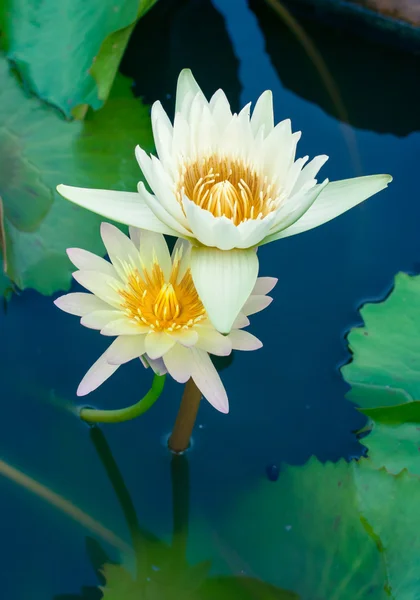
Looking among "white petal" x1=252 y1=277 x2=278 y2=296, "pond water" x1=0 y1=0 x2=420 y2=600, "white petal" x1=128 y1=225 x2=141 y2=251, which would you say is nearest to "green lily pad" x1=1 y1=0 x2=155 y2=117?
"pond water" x1=0 y1=0 x2=420 y2=600

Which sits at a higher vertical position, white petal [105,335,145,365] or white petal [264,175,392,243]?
white petal [264,175,392,243]

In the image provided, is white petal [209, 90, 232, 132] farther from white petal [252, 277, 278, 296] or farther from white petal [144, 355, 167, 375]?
white petal [144, 355, 167, 375]

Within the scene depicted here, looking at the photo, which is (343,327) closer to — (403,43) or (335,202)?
(335,202)

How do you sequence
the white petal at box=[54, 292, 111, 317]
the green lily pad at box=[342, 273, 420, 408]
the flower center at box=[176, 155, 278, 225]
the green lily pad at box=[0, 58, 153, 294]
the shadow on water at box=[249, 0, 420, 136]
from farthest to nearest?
the shadow on water at box=[249, 0, 420, 136]
the green lily pad at box=[0, 58, 153, 294]
the green lily pad at box=[342, 273, 420, 408]
the white petal at box=[54, 292, 111, 317]
the flower center at box=[176, 155, 278, 225]

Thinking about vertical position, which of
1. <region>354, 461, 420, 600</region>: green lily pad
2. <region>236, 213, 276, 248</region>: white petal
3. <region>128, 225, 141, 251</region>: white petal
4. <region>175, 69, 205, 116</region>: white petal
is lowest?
<region>354, 461, 420, 600</region>: green lily pad

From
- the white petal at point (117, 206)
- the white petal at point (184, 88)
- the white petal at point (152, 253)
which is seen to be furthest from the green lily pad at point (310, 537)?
the white petal at point (184, 88)

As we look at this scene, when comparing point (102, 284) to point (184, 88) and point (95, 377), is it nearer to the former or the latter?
point (95, 377)
